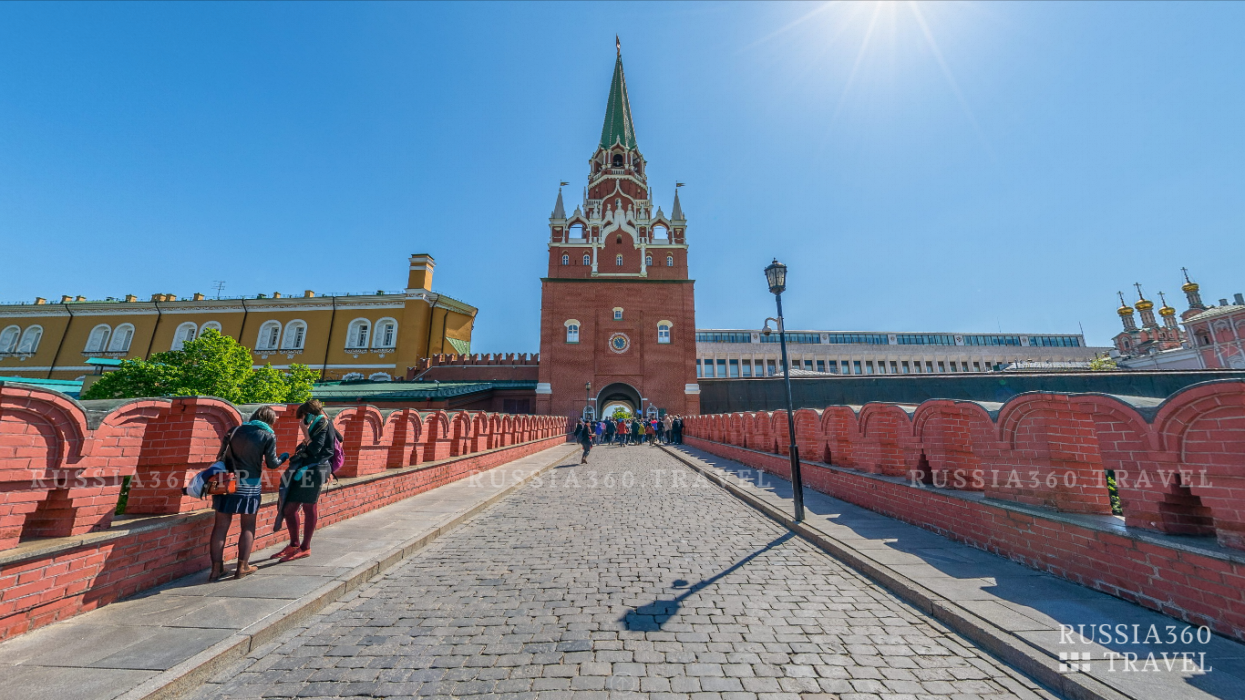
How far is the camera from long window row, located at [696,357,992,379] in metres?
59.7

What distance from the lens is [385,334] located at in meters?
38.6

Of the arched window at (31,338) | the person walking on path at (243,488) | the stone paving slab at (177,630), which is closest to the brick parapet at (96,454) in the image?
the person walking on path at (243,488)

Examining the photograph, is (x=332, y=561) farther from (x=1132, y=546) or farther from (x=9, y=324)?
(x=9, y=324)

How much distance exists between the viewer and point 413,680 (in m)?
2.59

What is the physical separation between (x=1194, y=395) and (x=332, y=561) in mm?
7449

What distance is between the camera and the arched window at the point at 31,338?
40.1m

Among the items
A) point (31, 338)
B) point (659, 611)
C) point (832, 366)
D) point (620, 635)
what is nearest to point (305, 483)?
point (620, 635)

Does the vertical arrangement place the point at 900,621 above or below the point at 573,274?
below

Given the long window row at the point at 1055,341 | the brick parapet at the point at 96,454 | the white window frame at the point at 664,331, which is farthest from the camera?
the long window row at the point at 1055,341

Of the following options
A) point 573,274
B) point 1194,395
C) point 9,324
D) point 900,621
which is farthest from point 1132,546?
point 9,324

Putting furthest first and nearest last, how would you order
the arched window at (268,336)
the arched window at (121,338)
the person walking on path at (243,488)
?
the arched window at (121,338) < the arched window at (268,336) < the person walking on path at (243,488)

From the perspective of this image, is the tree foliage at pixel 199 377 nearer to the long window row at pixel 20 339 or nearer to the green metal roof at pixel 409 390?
the green metal roof at pixel 409 390

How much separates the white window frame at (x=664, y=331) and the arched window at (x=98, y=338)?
163 ft

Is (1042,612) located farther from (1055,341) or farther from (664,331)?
(1055,341)
